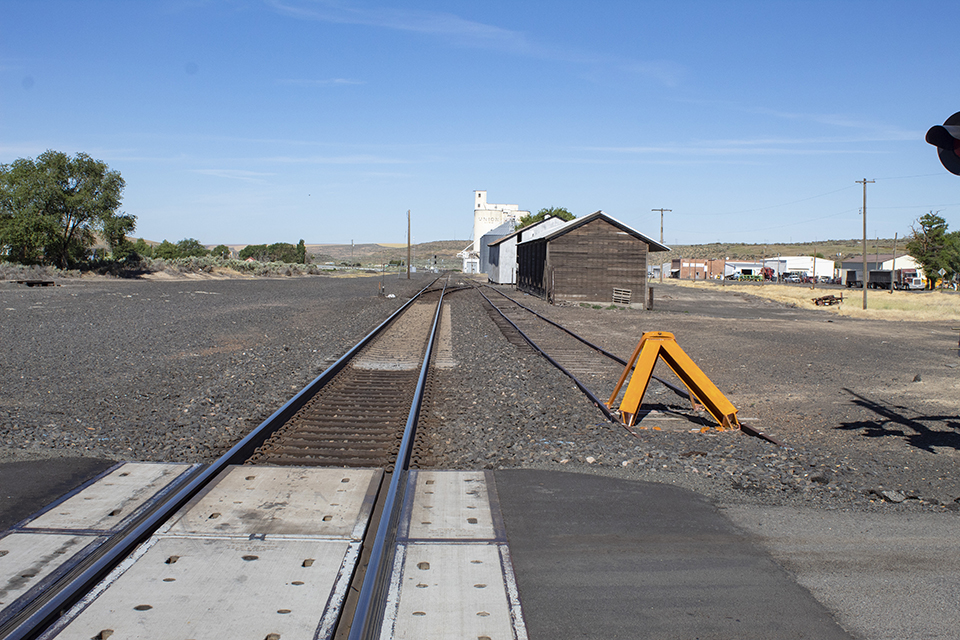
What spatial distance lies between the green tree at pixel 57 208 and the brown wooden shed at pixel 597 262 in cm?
4270

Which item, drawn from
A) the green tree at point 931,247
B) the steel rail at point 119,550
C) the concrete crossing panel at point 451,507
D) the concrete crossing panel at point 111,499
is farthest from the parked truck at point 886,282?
the concrete crossing panel at point 111,499

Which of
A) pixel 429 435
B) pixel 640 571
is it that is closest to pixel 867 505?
pixel 640 571

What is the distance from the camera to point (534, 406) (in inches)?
356

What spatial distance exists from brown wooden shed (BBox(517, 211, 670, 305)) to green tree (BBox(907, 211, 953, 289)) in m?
68.2

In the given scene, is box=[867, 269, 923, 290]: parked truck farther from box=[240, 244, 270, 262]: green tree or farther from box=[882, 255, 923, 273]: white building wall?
box=[240, 244, 270, 262]: green tree

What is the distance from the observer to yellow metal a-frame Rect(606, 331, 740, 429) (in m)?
8.10

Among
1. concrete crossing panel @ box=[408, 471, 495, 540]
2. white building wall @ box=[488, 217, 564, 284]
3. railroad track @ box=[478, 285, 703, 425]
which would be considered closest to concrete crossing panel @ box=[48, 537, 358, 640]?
concrete crossing panel @ box=[408, 471, 495, 540]

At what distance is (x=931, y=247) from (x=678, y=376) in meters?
95.3

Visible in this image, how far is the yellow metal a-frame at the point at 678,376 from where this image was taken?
8.10 meters

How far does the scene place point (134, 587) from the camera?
12.3 ft

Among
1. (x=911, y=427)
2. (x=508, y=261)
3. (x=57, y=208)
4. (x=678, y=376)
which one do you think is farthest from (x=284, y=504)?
(x=57, y=208)

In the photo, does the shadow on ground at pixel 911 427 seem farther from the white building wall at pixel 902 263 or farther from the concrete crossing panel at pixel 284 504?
the white building wall at pixel 902 263

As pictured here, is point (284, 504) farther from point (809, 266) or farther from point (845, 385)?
point (809, 266)

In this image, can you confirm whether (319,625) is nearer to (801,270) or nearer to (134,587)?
(134,587)
